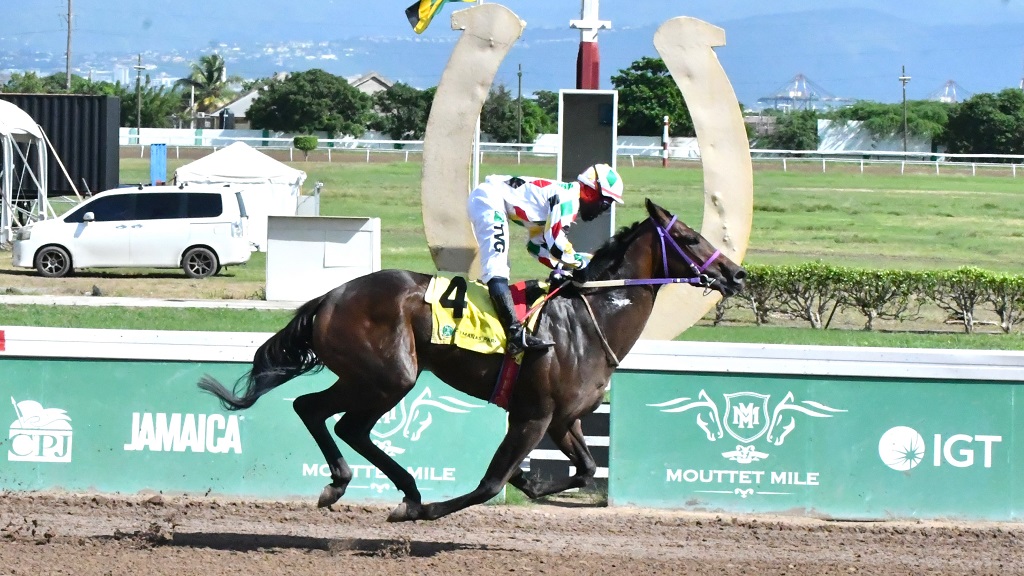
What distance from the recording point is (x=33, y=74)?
65750 millimetres

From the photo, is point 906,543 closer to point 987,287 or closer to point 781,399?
point 781,399

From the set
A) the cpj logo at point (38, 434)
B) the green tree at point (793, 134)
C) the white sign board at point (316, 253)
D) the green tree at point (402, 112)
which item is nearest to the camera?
the cpj logo at point (38, 434)

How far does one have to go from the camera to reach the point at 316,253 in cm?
1577

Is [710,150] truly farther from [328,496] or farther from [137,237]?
[137,237]

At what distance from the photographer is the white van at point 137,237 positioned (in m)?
18.4

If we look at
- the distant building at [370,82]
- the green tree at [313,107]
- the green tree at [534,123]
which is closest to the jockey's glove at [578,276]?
the green tree at [534,123]

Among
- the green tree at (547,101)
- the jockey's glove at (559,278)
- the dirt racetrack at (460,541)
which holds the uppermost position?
the green tree at (547,101)

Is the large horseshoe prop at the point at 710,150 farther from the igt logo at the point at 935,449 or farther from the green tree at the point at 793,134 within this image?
the green tree at the point at 793,134

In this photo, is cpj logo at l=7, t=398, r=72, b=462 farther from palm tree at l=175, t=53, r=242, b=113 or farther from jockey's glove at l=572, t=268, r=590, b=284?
palm tree at l=175, t=53, r=242, b=113

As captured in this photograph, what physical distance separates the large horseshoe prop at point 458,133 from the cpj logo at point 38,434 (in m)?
2.65

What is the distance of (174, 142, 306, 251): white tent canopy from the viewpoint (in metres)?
23.3

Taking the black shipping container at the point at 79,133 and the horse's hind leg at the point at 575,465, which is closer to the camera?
the horse's hind leg at the point at 575,465

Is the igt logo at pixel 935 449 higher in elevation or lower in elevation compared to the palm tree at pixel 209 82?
lower

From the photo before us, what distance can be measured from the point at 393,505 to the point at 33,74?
65.4m
